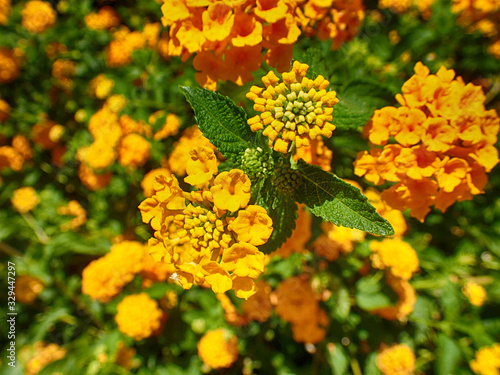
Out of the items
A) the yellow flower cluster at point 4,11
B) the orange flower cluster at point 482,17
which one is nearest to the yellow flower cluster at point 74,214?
the yellow flower cluster at point 4,11

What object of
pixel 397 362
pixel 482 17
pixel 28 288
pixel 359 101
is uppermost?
pixel 482 17

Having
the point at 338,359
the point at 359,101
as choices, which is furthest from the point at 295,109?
the point at 338,359

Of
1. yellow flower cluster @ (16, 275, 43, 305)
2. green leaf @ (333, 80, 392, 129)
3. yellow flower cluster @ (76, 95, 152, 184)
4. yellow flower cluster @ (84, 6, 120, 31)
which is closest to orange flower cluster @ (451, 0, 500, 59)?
green leaf @ (333, 80, 392, 129)

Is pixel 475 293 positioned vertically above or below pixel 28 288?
above

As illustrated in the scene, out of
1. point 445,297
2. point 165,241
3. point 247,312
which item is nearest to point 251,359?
point 247,312

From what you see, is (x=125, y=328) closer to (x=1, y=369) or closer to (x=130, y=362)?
(x=130, y=362)

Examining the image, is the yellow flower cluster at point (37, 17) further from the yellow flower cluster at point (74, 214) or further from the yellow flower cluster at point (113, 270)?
the yellow flower cluster at point (113, 270)

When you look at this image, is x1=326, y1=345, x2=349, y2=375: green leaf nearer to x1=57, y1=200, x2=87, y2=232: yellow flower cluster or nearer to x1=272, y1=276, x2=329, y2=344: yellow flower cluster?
x1=272, y1=276, x2=329, y2=344: yellow flower cluster

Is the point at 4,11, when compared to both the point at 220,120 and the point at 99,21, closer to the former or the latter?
the point at 99,21
